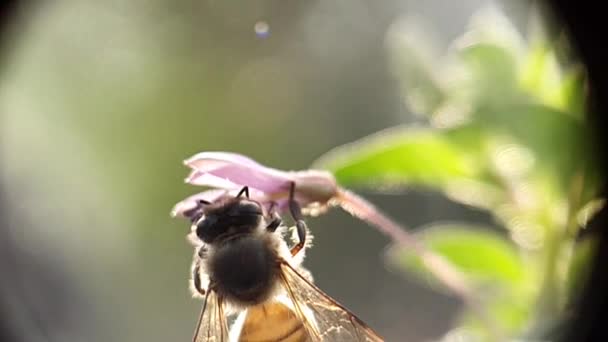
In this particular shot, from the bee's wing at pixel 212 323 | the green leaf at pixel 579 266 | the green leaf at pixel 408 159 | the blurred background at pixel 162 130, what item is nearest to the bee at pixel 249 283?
the bee's wing at pixel 212 323

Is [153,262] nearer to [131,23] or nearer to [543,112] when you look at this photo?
[131,23]

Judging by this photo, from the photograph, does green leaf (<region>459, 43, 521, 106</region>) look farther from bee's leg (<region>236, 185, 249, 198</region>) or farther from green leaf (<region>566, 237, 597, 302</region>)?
bee's leg (<region>236, 185, 249, 198</region>)

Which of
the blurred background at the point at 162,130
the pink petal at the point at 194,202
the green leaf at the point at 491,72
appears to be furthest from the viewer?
the blurred background at the point at 162,130

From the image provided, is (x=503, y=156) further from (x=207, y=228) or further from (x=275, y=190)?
(x=207, y=228)

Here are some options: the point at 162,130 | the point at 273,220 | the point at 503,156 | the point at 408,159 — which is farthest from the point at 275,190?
the point at 162,130

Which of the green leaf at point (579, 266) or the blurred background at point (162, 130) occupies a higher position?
the green leaf at point (579, 266)

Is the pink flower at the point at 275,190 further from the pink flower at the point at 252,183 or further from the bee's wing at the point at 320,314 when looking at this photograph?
the bee's wing at the point at 320,314

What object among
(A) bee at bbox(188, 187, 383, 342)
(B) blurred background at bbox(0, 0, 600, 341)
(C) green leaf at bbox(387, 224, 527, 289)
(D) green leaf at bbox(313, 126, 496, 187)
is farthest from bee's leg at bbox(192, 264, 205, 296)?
(B) blurred background at bbox(0, 0, 600, 341)
